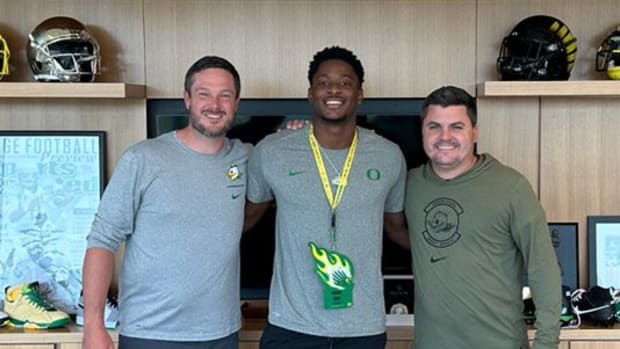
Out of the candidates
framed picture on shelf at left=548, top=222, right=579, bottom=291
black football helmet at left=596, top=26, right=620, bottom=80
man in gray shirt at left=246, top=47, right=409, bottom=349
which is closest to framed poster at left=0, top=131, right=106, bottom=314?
man in gray shirt at left=246, top=47, right=409, bottom=349

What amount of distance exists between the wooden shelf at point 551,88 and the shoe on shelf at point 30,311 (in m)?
1.89

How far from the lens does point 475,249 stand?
2166mm

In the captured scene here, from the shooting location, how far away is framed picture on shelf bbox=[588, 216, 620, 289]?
3055 mm

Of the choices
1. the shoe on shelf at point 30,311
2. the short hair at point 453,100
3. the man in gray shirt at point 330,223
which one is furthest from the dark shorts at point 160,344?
the short hair at point 453,100

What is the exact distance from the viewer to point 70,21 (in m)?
2.75

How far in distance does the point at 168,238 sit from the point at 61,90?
0.86m

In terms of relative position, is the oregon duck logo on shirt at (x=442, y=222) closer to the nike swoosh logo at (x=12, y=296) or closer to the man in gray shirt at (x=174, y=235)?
the man in gray shirt at (x=174, y=235)

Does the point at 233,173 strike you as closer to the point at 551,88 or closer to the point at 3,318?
the point at 3,318

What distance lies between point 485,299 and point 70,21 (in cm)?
185

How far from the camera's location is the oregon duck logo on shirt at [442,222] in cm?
220

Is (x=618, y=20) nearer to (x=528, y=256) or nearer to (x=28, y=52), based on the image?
(x=528, y=256)

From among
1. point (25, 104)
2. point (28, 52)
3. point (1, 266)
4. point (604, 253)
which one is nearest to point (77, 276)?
point (1, 266)

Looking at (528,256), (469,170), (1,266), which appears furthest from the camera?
(1,266)

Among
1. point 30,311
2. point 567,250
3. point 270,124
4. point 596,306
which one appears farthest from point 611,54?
point 30,311
